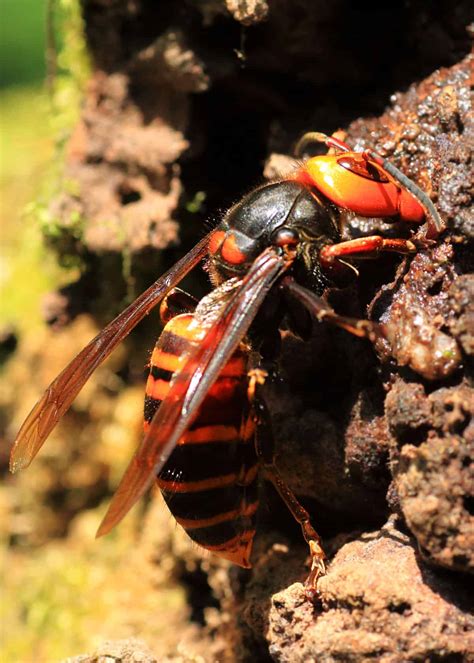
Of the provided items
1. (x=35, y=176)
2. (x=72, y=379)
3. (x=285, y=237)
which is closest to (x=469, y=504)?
(x=285, y=237)

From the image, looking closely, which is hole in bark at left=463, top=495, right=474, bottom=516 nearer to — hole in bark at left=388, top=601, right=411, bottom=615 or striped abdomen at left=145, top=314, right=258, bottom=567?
hole in bark at left=388, top=601, right=411, bottom=615

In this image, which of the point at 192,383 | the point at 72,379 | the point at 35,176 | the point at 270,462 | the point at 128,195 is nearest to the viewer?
the point at 192,383

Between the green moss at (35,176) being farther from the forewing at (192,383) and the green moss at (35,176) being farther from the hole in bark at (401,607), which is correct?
the hole in bark at (401,607)

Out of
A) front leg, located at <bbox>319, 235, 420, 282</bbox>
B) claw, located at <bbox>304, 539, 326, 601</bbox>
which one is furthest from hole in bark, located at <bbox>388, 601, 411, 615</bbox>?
front leg, located at <bbox>319, 235, 420, 282</bbox>

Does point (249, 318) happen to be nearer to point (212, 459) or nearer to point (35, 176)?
point (212, 459)

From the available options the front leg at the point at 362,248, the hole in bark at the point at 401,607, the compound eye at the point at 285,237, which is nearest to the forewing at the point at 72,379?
the compound eye at the point at 285,237

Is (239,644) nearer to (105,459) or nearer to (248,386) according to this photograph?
(248,386)

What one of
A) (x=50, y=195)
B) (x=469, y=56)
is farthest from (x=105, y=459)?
(x=469, y=56)
